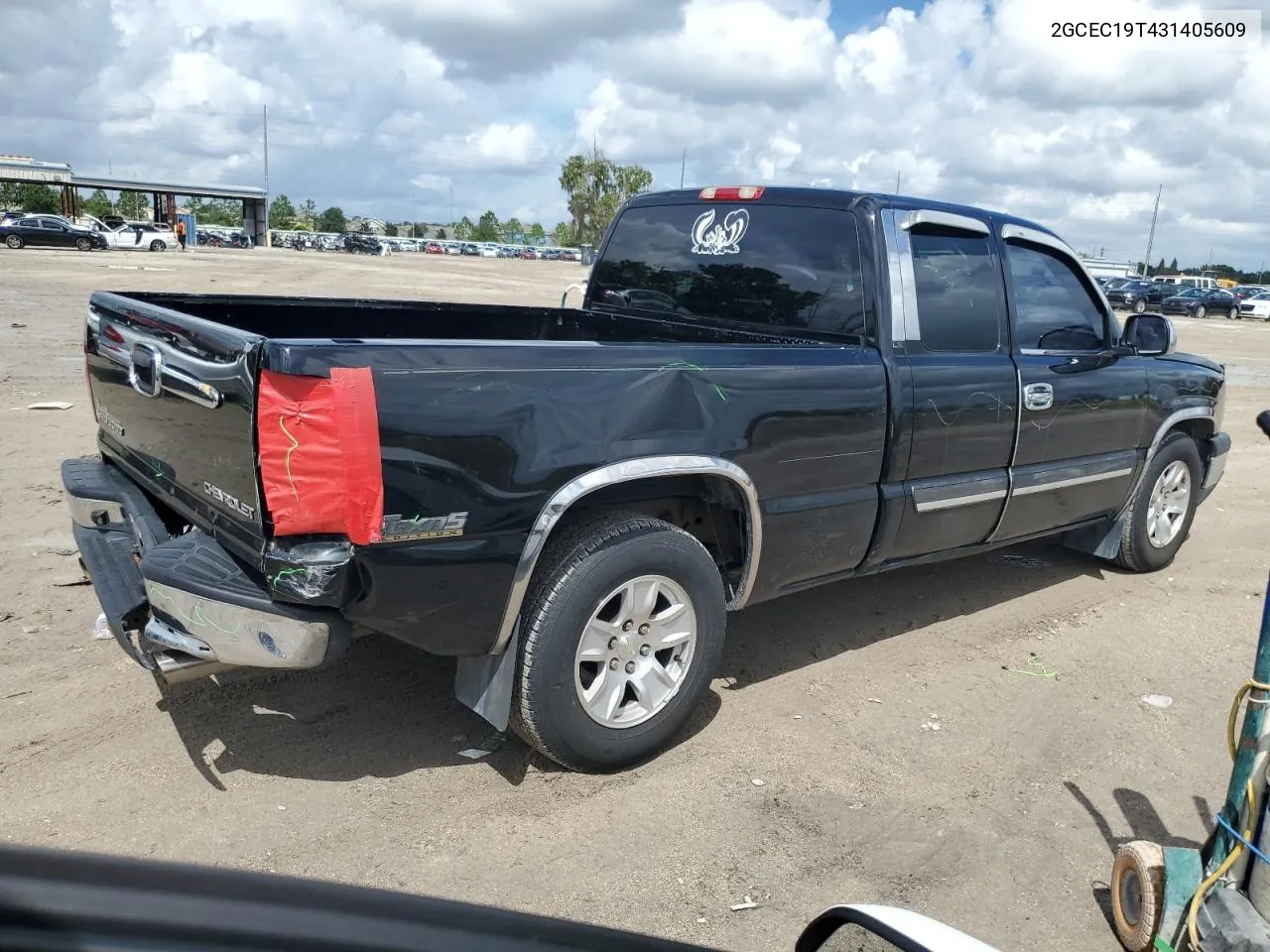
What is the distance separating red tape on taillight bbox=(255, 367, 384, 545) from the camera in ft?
9.00

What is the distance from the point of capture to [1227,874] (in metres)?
2.63

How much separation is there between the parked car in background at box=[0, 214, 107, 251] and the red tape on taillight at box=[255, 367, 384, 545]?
4650 centimetres

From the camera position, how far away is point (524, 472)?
122 inches

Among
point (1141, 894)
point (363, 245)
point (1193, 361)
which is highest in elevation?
point (363, 245)

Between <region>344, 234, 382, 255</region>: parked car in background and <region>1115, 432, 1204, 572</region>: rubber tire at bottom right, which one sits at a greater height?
<region>344, 234, 382, 255</region>: parked car in background

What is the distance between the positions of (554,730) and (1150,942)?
1.81 m

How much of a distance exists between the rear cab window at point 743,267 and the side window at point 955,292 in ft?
1.14

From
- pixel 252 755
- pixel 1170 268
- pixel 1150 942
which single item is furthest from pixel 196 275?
pixel 1170 268

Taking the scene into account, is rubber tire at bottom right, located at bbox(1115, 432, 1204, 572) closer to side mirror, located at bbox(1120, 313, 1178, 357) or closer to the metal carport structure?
side mirror, located at bbox(1120, 313, 1178, 357)

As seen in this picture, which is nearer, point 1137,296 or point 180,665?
point 180,665

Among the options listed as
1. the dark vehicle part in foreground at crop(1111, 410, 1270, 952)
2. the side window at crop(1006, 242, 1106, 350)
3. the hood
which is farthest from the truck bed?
the hood

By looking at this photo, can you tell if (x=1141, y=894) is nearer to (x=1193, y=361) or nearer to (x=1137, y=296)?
(x=1193, y=361)

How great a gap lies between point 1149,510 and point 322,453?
5.10 meters

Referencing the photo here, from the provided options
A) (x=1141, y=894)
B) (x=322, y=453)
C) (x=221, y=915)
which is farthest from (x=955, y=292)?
(x=221, y=915)
